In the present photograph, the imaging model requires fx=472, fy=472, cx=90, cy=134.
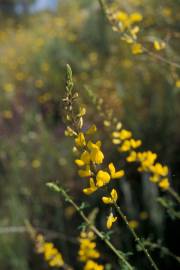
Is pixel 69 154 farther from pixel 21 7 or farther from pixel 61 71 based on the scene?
pixel 21 7

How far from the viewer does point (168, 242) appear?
8.15ft

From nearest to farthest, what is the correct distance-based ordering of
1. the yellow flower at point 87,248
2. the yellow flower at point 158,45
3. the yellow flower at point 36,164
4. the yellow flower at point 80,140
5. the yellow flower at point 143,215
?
1. the yellow flower at point 80,140
2. the yellow flower at point 87,248
3. the yellow flower at point 158,45
4. the yellow flower at point 143,215
5. the yellow flower at point 36,164

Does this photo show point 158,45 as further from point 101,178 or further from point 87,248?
point 101,178

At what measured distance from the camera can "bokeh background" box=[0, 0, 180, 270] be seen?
8.82ft

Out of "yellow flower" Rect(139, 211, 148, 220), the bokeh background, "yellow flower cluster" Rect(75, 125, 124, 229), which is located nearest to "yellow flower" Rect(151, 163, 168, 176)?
the bokeh background

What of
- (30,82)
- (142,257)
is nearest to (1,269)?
(142,257)

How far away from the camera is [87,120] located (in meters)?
4.14

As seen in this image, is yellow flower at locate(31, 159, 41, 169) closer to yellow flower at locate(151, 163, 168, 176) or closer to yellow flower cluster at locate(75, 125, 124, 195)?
yellow flower at locate(151, 163, 168, 176)

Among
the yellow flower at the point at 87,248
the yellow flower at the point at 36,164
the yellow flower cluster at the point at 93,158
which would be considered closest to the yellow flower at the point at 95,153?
the yellow flower cluster at the point at 93,158

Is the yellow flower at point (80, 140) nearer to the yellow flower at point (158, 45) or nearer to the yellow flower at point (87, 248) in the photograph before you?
the yellow flower at point (87, 248)

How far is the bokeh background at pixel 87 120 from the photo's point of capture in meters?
2.69

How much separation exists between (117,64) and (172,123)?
132 centimetres

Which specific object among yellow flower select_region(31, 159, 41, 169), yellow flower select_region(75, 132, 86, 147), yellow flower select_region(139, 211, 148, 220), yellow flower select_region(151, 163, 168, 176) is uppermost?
yellow flower select_region(31, 159, 41, 169)

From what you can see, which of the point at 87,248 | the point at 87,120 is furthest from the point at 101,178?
the point at 87,120
